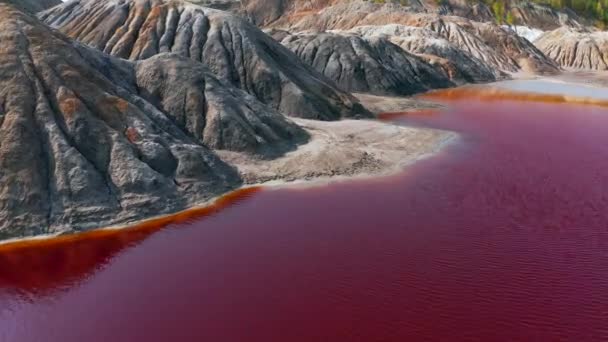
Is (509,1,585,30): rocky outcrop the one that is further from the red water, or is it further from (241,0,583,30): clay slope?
the red water

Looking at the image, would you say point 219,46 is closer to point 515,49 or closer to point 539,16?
point 515,49

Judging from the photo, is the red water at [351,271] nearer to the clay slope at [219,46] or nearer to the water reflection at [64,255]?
the water reflection at [64,255]

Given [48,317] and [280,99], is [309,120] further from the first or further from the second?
[48,317]

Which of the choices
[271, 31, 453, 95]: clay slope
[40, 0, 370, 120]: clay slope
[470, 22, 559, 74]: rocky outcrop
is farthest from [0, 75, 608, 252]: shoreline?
[470, 22, 559, 74]: rocky outcrop

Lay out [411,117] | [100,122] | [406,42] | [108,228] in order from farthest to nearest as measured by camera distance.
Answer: [406,42]
[411,117]
[100,122]
[108,228]

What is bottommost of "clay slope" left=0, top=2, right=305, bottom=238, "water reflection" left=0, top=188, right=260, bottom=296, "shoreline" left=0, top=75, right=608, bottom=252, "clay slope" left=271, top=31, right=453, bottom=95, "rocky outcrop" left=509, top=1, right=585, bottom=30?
"water reflection" left=0, top=188, right=260, bottom=296

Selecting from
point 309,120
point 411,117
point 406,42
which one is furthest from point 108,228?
point 406,42
